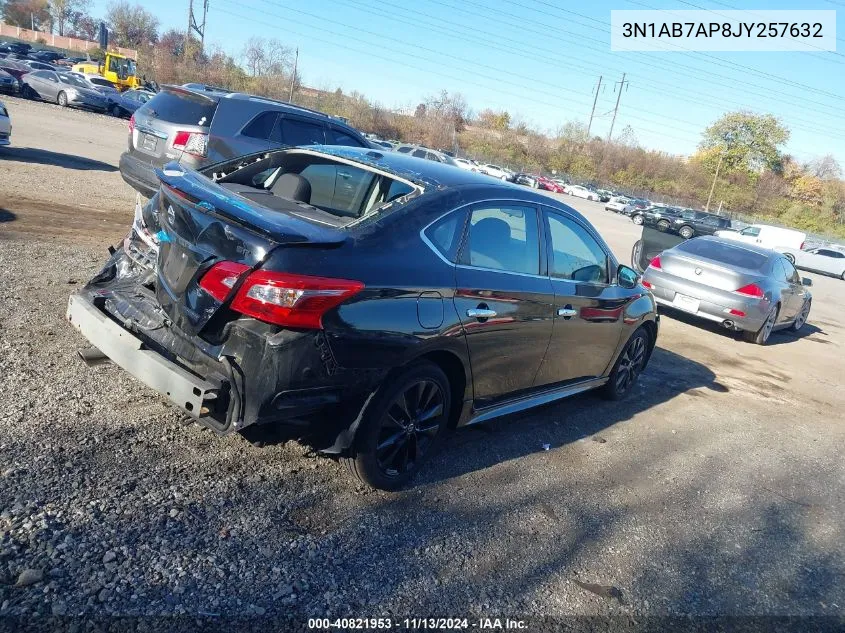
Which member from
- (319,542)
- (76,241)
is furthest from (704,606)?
(76,241)

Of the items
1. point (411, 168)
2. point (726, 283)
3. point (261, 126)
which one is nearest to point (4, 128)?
point (261, 126)

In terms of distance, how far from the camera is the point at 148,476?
3436 millimetres

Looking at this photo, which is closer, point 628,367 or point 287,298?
point 287,298

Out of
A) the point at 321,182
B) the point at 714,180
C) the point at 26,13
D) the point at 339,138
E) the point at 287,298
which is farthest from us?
the point at 26,13

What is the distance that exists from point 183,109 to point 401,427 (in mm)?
6797

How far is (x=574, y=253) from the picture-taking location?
500cm

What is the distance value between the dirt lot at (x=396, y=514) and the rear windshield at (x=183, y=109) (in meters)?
3.32

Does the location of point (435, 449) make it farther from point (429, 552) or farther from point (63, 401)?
point (63, 401)

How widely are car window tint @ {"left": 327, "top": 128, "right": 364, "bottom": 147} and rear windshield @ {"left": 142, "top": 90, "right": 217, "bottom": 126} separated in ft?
6.26

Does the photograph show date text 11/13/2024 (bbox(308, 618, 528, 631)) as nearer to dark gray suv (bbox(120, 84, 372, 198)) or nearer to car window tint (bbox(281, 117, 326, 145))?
dark gray suv (bbox(120, 84, 372, 198))

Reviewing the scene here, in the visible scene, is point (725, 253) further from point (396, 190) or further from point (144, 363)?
point (144, 363)

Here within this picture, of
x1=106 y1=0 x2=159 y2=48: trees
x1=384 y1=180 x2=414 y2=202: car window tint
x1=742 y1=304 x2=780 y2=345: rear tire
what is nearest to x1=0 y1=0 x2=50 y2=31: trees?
x1=106 y1=0 x2=159 y2=48: trees

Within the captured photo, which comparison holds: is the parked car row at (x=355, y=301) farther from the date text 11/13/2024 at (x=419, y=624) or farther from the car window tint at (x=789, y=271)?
the car window tint at (x=789, y=271)

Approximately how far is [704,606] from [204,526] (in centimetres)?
251
